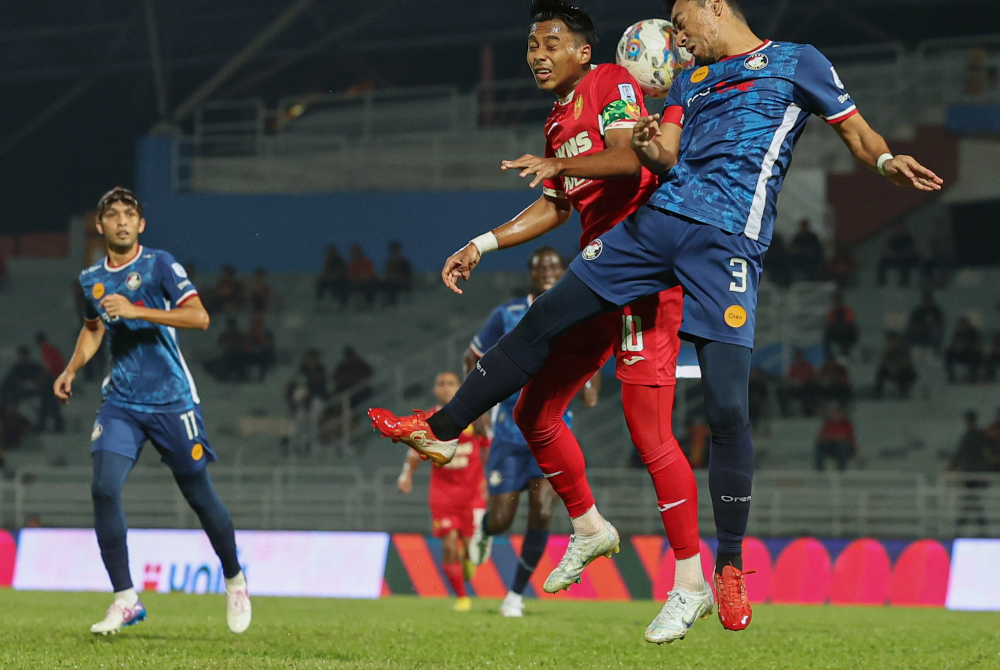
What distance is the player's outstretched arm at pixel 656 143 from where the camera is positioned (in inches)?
179

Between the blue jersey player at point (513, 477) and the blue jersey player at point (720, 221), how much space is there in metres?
4.24

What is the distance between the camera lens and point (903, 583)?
12461mm

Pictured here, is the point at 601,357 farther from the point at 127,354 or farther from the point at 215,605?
the point at 215,605

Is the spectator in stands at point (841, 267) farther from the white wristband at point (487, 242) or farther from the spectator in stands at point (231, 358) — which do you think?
the white wristband at point (487, 242)

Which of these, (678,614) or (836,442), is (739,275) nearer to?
(678,614)

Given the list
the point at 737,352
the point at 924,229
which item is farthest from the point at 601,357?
the point at 924,229

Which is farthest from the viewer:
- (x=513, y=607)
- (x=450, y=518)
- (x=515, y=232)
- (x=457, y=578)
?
(x=450, y=518)

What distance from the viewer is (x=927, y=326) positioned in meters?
19.4

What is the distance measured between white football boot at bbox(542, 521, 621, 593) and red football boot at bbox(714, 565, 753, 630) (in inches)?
27.4

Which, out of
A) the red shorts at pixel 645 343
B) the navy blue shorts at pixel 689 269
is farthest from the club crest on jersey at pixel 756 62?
the red shorts at pixel 645 343

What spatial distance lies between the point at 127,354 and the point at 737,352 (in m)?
3.78

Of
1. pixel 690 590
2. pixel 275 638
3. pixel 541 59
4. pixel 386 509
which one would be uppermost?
pixel 541 59

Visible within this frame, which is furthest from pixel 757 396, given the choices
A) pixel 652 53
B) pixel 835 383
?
pixel 652 53

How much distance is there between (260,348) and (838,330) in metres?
9.60
